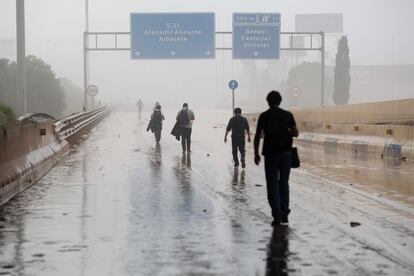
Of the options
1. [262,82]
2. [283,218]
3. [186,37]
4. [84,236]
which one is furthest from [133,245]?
[262,82]

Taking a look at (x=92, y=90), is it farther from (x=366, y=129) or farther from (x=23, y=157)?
(x=23, y=157)

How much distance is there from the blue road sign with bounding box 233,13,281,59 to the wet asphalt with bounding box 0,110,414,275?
105ft

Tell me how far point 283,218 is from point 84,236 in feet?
8.60

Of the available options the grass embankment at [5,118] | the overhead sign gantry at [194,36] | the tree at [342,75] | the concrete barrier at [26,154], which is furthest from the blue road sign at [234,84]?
the tree at [342,75]


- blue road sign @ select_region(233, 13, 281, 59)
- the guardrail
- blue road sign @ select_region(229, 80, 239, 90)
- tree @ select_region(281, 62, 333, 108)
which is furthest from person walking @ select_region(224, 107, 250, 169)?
tree @ select_region(281, 62, 333, 108)

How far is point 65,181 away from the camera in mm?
15531

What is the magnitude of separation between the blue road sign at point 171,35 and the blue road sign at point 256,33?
1663 millimetres

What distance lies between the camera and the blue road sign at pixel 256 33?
4862 centimetres

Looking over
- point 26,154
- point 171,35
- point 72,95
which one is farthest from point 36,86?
point 26,154

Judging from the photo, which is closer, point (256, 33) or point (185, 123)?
point (185, 123)

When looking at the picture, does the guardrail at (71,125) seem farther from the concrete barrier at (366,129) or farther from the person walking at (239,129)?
the concrete barrier at (366,129)

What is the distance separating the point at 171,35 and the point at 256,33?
5.54 metres

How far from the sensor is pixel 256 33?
48750 mm

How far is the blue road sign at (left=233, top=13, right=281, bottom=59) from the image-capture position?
48.6 m
